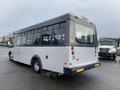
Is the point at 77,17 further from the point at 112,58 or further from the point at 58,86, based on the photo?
the point at 112,58

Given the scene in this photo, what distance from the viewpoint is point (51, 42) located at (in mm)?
6375

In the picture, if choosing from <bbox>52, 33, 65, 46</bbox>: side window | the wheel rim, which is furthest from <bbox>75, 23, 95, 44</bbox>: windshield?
the wheel rim

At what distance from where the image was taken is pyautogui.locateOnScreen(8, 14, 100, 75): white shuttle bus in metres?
5.52

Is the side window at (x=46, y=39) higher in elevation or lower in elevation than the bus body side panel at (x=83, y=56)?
higher

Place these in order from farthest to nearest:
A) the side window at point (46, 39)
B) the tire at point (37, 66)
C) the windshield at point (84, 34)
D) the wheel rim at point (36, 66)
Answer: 1. the wheel rim at point (36, 66)
2. the tire at point (37, 66)
3. the side window at point (46, 39)
4. the windshield at point (84, 34)

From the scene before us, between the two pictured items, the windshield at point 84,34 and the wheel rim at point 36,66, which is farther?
the wheel rim at point 36,66

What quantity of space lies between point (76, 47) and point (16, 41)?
627cm

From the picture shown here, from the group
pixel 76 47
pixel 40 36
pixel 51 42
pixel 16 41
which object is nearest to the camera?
pixel 76 47

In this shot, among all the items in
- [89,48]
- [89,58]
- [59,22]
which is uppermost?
[59,22]

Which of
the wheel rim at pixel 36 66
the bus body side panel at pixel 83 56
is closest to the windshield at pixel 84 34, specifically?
the bus body side panel at pixel 83 56

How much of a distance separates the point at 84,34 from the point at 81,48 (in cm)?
78

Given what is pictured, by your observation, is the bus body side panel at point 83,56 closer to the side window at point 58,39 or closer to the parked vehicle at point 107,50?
the side window at point 58,39

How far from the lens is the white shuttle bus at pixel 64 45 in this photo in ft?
18.1

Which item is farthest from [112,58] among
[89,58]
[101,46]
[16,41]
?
[16,41]
